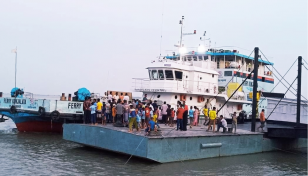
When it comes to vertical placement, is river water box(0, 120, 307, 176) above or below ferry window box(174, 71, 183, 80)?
below

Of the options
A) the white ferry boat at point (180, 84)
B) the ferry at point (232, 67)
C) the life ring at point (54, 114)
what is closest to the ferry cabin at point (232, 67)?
the ferry at point (232, 67)

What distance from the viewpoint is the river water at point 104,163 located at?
1395 centimetres

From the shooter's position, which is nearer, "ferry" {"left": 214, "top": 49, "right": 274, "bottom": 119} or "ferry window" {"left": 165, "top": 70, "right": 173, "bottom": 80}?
"ferry window" {"left": 165, "top": 70, "right": 173, "bottom": 80}

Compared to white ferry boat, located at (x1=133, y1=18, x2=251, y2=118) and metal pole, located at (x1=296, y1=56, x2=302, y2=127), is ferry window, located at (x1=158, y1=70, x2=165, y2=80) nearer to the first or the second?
white ferry boat, located at (x1=133, y1=18, x2=251, y2=118)

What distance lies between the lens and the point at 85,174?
13.3m

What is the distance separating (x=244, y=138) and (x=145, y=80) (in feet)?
26.3

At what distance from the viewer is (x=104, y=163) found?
50.2ft

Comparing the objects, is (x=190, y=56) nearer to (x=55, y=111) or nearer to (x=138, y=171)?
(x=55, y=111)

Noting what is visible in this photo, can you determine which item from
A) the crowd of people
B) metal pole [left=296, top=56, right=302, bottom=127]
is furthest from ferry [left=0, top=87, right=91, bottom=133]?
metal pole [left=296, top=56, right=302, bottom=127]

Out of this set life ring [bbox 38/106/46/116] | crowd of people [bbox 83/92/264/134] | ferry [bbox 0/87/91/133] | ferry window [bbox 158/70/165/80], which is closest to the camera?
crowd of people [bbox 83/92/264/134]

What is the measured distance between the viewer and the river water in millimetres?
13945

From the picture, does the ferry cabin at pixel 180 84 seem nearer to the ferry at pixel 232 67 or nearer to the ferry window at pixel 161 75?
the ferry window at pixel 161 75

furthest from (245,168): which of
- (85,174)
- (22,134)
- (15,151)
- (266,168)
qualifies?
(22,134)

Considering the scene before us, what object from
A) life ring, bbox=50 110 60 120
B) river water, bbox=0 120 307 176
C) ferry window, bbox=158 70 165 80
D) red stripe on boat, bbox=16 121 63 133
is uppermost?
ferry window, bbox=158 70 165 80
